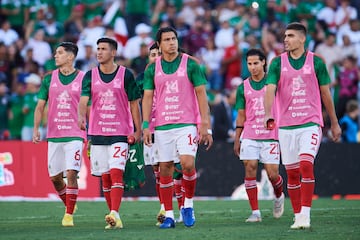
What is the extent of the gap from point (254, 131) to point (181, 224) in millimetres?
2054

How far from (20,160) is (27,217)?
18.9 ft

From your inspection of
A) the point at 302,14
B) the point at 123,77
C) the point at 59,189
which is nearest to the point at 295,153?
the point at 123,77

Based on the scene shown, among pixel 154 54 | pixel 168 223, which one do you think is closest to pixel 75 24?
pixel 154 54

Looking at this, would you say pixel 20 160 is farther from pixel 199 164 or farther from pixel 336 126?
pixel 336 126

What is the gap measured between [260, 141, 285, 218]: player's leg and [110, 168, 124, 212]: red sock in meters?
2.63

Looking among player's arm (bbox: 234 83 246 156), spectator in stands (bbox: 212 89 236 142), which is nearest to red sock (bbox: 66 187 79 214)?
player's arm (bbox: 234 83 246 156)

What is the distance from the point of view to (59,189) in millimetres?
14562

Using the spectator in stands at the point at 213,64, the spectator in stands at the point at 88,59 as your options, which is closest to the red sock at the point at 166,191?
the spectator in stands at the point at 88,59

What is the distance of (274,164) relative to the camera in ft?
48.3

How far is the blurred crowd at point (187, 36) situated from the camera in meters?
23.3

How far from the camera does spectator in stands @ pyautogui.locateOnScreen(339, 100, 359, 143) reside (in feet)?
74.3

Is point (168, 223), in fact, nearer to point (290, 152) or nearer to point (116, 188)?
point (116, 188)

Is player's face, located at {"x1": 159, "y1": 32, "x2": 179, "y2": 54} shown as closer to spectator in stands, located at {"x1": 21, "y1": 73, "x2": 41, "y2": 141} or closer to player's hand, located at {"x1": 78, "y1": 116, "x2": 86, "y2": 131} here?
player's hand, located at {"x1": 78, "y1": 116, "x2": 86, "y2": 131}

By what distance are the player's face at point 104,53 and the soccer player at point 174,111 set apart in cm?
70
